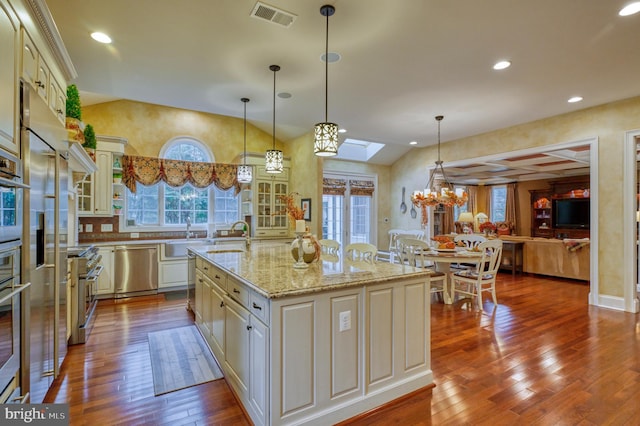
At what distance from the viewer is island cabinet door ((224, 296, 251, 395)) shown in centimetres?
210

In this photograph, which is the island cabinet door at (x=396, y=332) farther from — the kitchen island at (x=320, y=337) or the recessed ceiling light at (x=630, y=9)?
the recessed ceiling light at (x=630, y=9)

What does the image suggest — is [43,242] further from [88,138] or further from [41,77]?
[88,138]

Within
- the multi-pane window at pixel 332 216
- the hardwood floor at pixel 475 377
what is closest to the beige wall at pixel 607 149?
the hardwood floor at pixel 475 377

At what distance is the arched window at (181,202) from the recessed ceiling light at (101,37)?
3191mm

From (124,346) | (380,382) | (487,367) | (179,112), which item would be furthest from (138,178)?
(487,367)

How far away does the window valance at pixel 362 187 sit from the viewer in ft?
26.5

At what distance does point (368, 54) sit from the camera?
10.3 ft

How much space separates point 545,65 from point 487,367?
3.11m

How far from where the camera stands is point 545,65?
3.35 m

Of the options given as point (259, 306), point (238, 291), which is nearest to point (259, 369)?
A: point (259, 306)

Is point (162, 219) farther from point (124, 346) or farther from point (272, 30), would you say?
point (272, 30)

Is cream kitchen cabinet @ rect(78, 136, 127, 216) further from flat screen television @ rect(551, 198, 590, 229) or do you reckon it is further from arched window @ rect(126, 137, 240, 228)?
flat screen television @ rect(551, 198, 590, 229)

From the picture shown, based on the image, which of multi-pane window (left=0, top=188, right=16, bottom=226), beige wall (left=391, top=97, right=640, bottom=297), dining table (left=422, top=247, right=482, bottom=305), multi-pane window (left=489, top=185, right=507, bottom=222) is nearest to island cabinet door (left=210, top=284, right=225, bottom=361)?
multi-pane window (left=0, top=188, right=16, bottom=226)

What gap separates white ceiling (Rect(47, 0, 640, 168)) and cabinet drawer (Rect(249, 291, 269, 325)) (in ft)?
6.95
